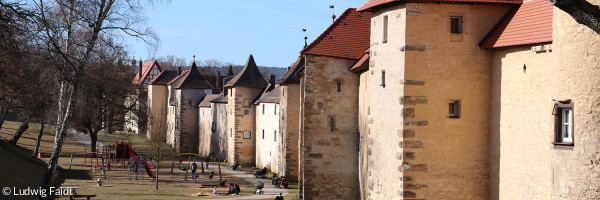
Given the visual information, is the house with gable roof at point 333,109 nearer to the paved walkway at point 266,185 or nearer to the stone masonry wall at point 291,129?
the paved walkway at point 266,185

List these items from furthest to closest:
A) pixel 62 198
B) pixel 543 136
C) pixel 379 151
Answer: pixel 62 198 → pixel 379 151 → pixel 543 136

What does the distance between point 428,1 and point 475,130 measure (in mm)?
3389

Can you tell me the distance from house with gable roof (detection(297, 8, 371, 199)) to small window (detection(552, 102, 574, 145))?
14232 mm

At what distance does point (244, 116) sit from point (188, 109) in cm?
1529

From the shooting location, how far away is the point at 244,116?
60.6m

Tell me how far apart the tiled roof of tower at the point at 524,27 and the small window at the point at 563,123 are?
1.92 m

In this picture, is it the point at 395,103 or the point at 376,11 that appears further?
the point at 376,11

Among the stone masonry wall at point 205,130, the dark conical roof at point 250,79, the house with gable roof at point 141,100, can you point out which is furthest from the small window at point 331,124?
the stone masonry wall at point 205,130

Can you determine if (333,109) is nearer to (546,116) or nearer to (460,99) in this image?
(460,99)

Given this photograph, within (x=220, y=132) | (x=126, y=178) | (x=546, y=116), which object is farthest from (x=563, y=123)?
(x=220, y=132)

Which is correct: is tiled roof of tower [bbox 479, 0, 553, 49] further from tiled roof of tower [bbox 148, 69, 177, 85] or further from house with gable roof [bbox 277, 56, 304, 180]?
tiled roof of tower [bbox 148, 69, 177, 85]

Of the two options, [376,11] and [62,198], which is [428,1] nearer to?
[376,11]

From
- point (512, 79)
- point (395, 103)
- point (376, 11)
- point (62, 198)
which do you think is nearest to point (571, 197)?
point (512, 79)

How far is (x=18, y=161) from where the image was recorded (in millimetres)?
40281
